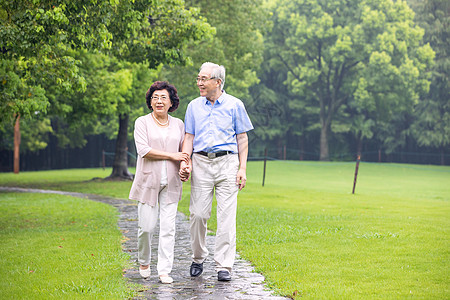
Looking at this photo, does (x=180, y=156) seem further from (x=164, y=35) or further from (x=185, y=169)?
(x=164, y=35)

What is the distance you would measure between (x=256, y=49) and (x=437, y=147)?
79.9ft

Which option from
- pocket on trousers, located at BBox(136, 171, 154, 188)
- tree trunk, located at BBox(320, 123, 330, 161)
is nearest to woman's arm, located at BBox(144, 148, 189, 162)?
pocket on trousers, located at BBox(136, 171, 154, 188)

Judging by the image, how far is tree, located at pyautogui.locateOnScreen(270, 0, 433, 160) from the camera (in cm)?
4478

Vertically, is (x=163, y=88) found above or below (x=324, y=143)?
above

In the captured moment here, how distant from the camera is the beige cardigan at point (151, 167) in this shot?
6473 mm

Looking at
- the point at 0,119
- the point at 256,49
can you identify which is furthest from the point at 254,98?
the point at 0,119

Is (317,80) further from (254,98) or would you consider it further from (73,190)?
(73,190)

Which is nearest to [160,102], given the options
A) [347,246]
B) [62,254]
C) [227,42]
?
[62,254]

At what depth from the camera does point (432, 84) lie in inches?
1857

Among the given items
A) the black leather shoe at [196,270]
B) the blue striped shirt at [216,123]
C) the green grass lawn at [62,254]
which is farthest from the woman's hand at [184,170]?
the green grass lawn at [62,254]

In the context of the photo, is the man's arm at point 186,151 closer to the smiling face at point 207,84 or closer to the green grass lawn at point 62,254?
the smiling face at point 207,84

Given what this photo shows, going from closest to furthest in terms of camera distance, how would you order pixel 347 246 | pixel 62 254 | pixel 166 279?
pixel 166 279
pixel 62 254
pixel 347 246

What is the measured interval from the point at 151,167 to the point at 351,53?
41124 mm

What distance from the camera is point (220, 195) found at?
21.6 feet
